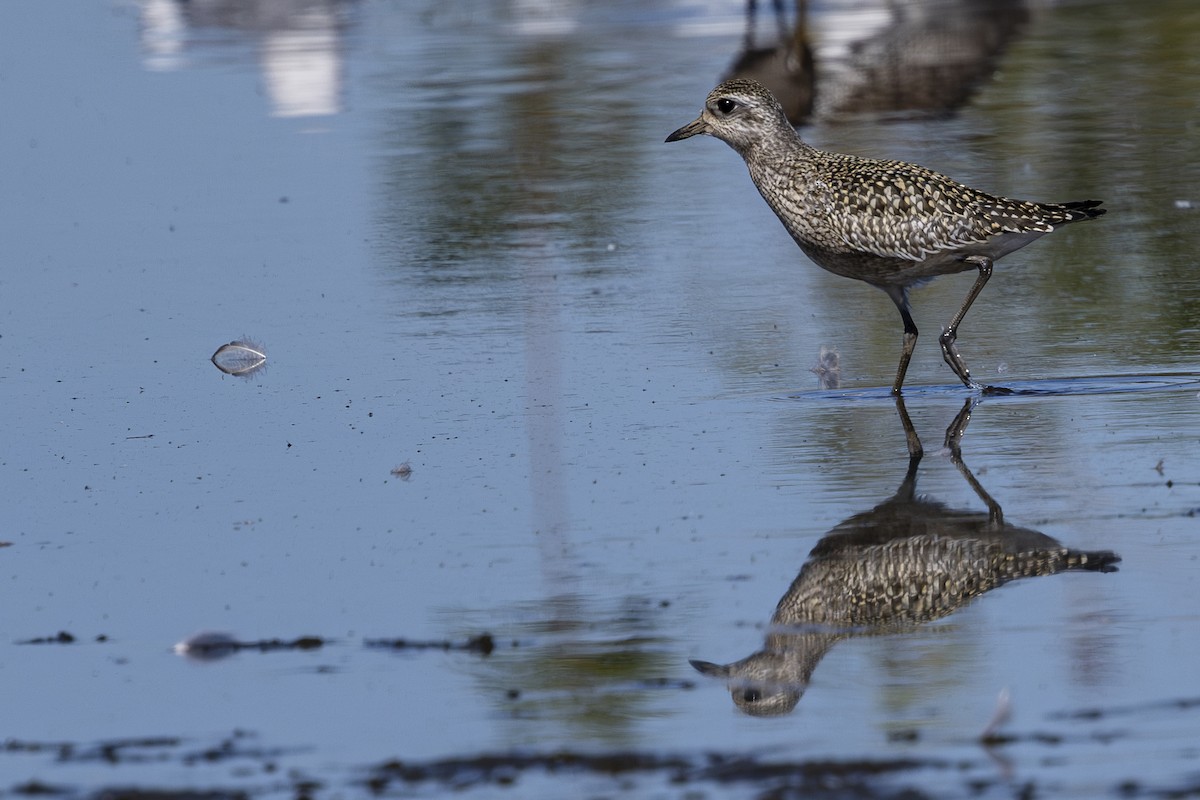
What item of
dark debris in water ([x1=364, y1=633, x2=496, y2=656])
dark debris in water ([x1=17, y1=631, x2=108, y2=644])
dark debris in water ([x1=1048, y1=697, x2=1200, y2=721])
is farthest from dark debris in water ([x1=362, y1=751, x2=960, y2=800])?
dark debris in water ([x1=17, y1=631, x2=108, y2=644])

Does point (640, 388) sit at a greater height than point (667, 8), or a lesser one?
greater

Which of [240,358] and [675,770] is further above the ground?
[675,770]

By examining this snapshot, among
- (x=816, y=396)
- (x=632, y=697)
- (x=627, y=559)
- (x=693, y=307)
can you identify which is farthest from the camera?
(x=693, y=307)

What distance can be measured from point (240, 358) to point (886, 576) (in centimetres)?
483

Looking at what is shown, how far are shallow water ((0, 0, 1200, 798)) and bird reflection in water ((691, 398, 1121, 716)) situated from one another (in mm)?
81

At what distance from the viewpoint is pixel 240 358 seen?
420 inches

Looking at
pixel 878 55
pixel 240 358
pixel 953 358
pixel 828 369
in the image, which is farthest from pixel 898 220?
pixel 878 55

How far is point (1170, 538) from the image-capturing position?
23.0 ft

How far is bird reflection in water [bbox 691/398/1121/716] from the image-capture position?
6000mm

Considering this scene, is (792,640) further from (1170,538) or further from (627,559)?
(1170,538)

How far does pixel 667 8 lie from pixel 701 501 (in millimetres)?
18797

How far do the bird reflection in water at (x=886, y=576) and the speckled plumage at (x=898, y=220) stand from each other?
2.05 m

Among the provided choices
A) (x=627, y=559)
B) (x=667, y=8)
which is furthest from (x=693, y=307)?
(x=667, y=8)

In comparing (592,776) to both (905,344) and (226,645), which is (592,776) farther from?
(905,344)
